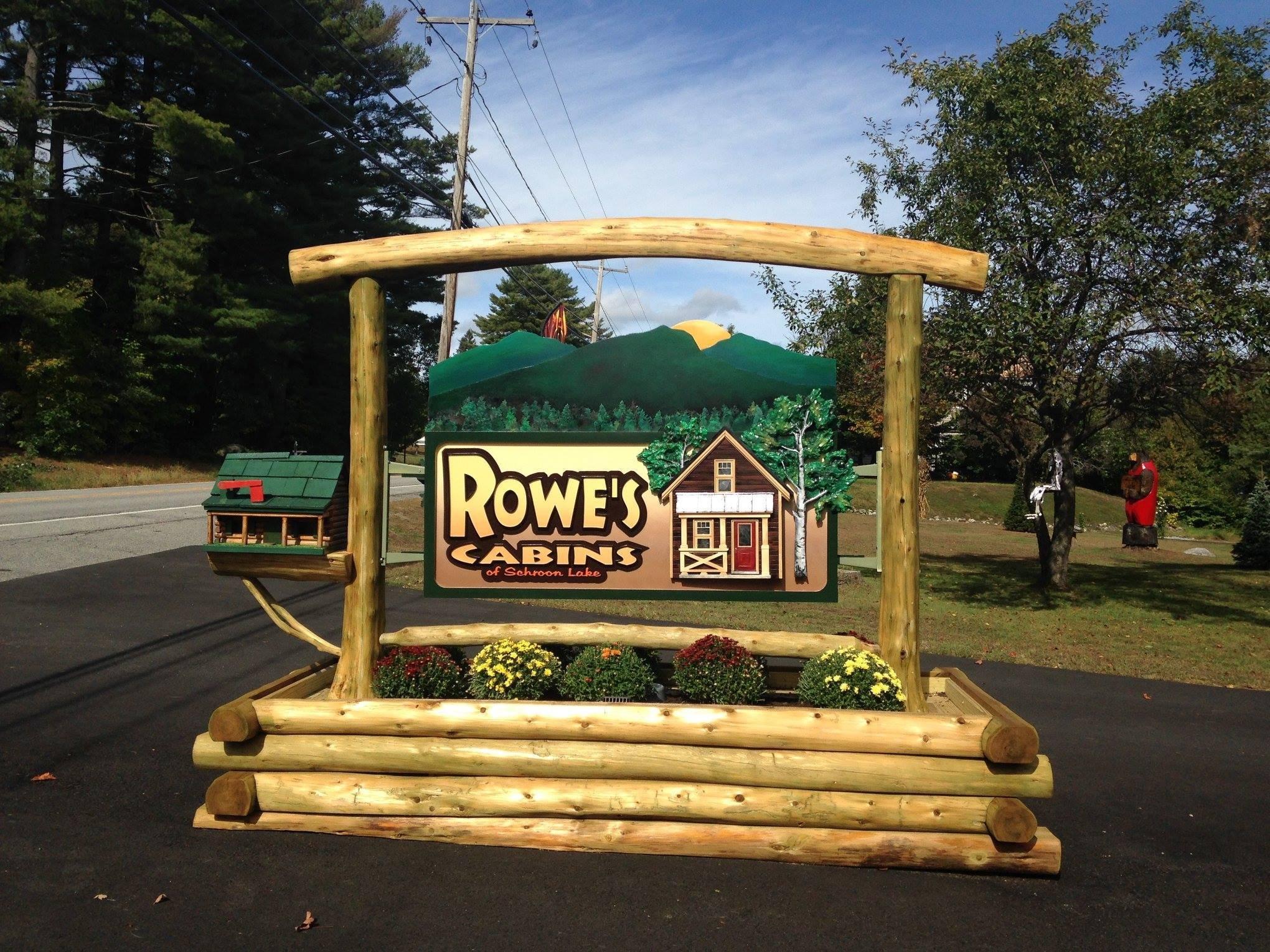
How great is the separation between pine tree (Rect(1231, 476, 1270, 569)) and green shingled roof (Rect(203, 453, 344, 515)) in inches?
1000

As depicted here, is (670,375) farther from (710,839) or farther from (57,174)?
(57,174)

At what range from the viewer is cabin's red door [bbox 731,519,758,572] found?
6.61 m

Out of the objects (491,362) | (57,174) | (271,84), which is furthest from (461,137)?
(57,174)

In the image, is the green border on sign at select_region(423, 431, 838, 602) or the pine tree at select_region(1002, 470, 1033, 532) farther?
the pine tree at select_region(1002, 470, 1033, 532)

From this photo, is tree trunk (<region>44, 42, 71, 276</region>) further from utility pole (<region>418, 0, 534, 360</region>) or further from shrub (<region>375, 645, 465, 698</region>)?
shrub (<region>375, 645, 465, 698</region>)

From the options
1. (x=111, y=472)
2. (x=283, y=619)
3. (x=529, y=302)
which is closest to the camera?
(x=283, y=619)

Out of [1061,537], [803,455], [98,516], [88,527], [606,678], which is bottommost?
[606,678]

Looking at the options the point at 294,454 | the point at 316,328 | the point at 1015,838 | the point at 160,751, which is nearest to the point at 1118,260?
the point at 1015,838

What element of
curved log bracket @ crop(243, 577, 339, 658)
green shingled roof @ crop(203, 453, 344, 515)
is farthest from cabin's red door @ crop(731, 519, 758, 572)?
curved log bracket @ crop(243, 577, 339, 658)

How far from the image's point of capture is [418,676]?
639 centimetres

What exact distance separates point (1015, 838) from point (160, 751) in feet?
18.9

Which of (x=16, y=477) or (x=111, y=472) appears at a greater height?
(x=111, y=472)

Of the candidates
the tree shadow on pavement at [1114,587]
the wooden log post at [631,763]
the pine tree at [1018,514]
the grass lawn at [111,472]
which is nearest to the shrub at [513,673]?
the wooden log post at [631,763]

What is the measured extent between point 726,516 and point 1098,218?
10595 millimetres
